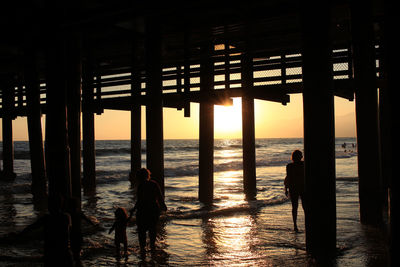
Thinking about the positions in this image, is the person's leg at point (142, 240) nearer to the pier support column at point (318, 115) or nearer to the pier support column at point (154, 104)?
the pier support column at point (318, 115)

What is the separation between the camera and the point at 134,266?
5.91m

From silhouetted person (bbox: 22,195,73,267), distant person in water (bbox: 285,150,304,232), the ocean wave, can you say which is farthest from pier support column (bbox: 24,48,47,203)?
silhouetted person (bbox: 22,195,73,267)

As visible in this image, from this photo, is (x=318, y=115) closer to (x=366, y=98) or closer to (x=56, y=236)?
Result: (x=366, y=98)

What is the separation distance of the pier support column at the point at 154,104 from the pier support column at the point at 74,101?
4.87 feet

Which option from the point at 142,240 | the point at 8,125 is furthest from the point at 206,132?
the point at 8,125

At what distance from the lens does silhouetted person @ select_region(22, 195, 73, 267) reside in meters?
4.19

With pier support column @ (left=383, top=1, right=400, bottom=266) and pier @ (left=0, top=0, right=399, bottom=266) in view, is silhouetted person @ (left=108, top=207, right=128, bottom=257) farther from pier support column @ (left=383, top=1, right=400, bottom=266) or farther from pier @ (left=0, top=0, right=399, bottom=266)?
pier support column @ (left=383, top=1, right=400, bottom=266)

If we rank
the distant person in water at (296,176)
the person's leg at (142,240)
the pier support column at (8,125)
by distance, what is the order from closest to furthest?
the person's leg at (142,240) → the distant person in water at (296,176) → the pier support column at (8,125)

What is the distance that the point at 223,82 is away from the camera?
11.2m

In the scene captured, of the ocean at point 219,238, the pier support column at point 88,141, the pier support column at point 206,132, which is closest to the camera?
the ocean at point 219,238

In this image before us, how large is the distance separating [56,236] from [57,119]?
7.62 feet

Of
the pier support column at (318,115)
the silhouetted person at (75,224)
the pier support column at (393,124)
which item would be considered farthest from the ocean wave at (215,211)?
the pier support column at (393,124)

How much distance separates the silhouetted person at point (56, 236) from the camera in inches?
165

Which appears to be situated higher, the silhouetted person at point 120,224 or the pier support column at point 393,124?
the pier support column at point 393,124
